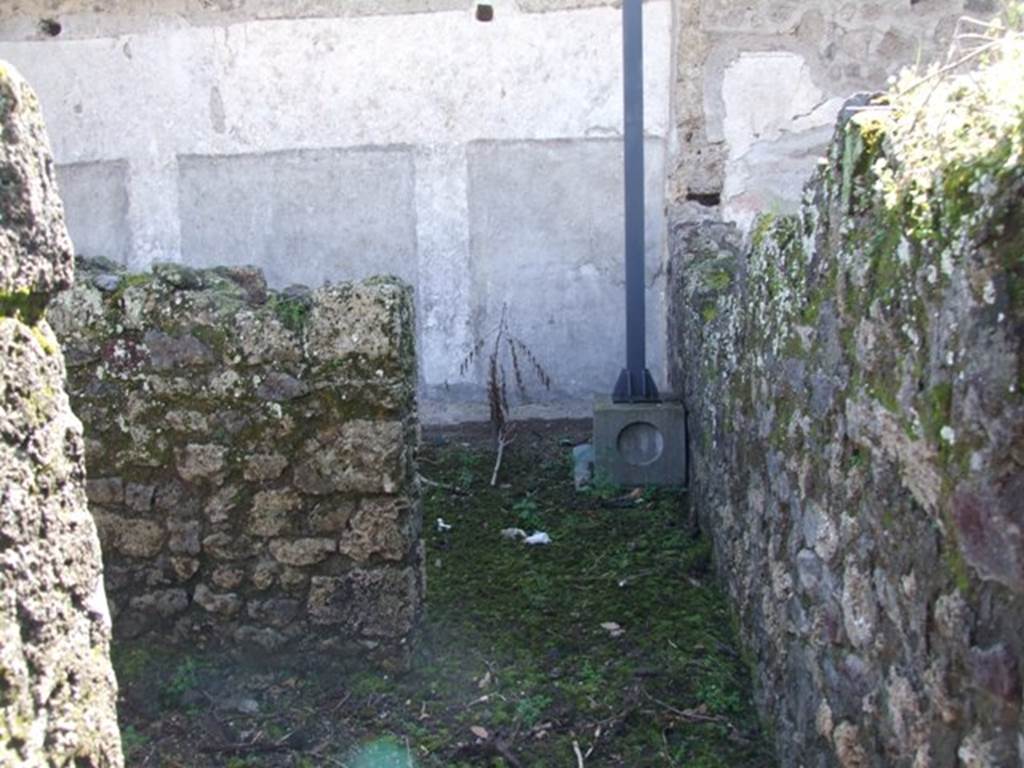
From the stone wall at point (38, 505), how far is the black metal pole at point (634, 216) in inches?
173

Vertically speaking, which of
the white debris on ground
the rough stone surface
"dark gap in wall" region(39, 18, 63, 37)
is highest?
"dark gap in wall" region(39, 18, 63, 37)

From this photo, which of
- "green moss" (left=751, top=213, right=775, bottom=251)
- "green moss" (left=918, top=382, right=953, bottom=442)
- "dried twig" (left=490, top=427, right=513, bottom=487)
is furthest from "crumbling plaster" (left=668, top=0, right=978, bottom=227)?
"green moss" (left=918, top=382, right=953, bottom=442)

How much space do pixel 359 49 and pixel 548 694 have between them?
445cm

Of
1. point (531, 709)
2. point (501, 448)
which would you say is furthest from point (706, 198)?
point (531, 709)

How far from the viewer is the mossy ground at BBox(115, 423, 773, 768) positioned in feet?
11.4

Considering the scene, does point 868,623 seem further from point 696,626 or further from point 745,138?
point 745,138

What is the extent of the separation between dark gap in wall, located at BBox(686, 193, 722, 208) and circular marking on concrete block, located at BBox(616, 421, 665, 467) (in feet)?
5.27

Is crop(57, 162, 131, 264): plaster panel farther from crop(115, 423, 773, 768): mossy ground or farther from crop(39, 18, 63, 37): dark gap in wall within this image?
crop(115, 423, 773, 768): mossy ground

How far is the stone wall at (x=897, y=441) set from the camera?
67.1 inches

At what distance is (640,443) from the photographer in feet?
19.3

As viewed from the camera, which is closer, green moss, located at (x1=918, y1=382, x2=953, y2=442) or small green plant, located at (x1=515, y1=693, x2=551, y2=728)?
green moss, located at (x1=918, y1=382, x2=953, y2=442)

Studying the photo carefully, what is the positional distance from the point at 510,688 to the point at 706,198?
148 inches

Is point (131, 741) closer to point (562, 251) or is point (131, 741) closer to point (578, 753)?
point (578, 753)

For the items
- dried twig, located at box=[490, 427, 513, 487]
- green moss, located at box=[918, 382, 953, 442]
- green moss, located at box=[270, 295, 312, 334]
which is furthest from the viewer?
dried twig, located at box=[490, 427, 513, 487]
